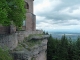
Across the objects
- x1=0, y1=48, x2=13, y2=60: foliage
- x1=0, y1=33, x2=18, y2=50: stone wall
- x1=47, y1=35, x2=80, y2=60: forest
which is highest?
x1=0, y1=33, x2=18, y2=50: stone wall

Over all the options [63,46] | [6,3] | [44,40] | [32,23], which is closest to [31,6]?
[32,23]

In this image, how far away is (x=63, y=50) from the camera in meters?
40.4

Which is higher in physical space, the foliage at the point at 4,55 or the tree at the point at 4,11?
the tree at the point at 4,11

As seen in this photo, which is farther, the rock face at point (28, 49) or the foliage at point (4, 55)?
the rock face at point (28, 49)

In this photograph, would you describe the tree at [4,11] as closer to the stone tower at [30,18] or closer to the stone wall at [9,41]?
the stone wall at [9,41]

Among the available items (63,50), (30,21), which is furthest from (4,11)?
(63,50)

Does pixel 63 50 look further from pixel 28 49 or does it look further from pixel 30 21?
pixel 28 49

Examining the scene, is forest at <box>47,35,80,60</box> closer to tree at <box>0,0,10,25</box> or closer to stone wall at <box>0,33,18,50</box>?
stone wall at <box>0,33,18,50</box>

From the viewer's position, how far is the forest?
40125 mm

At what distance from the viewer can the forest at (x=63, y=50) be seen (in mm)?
40125

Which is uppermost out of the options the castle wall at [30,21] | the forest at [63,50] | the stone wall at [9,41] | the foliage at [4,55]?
the castle wall at [30,21]

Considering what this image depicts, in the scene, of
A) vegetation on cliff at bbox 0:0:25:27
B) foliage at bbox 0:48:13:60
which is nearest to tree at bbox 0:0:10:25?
vegetation on cliff at bbox 0:0:25:27

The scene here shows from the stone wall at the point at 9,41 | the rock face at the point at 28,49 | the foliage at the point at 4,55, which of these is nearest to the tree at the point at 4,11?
the stone wall at the point at 9,41

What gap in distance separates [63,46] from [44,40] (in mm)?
9180
